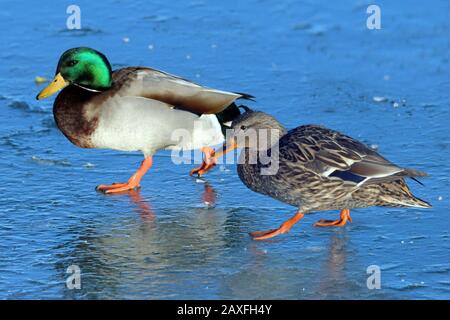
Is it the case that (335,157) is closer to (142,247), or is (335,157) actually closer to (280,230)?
(280,230)

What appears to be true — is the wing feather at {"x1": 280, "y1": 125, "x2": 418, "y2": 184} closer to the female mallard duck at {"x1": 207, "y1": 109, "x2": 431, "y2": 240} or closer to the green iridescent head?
the female mallard duck at {"x1": 207, "y1": 109, "x2": 431, "y2": 240}

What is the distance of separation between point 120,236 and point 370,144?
6.70 feet

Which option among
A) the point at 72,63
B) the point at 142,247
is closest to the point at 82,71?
the point at 72,63

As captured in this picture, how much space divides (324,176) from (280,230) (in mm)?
367

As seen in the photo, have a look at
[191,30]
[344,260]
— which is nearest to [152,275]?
[344,260]

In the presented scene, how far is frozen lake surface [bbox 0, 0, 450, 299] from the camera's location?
16.0 feet

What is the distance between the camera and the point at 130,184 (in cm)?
620

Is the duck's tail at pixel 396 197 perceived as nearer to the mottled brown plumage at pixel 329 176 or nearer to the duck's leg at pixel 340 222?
the mottled brown plumage at pixel 329 176

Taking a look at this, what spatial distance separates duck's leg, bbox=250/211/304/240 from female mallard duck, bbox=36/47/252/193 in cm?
111

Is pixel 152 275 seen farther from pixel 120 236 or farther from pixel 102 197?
pixel 102 197

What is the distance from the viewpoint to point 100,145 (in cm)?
636

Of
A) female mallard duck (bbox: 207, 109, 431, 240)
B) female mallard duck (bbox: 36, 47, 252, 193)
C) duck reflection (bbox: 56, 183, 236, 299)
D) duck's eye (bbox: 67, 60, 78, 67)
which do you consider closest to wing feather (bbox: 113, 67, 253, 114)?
female mallard duck (bbox: 36, 47, 252, 193)

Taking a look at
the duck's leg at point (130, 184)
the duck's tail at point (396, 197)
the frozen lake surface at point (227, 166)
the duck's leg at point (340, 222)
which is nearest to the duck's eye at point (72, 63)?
the frozen lake surface at point (227, 166)
